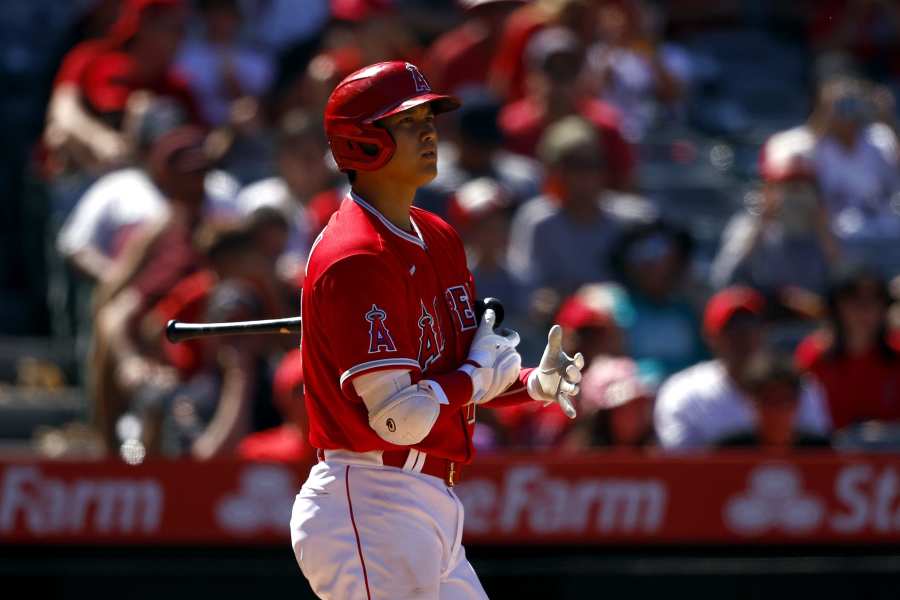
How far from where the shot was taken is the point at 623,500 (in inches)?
227

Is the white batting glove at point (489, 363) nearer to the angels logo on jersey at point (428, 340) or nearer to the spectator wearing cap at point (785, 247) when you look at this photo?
the angels logo on jersey at point (428, 340)

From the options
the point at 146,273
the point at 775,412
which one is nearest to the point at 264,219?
the point at 146,273

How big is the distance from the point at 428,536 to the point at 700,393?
115 inches

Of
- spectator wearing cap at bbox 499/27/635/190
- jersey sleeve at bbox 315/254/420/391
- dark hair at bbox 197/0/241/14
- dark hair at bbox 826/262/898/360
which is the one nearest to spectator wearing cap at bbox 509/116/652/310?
spectator wearing cap at bbox 499/27/635/190

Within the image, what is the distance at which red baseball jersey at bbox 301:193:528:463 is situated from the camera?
3.54m

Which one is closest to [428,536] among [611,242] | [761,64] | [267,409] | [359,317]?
[359,317]

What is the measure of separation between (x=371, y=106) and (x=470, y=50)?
5.17 m

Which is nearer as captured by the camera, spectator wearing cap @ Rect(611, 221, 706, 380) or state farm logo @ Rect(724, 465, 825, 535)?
state farm logo @ Rect(724, 465, 825, 535)

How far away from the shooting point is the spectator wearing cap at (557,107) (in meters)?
8.00

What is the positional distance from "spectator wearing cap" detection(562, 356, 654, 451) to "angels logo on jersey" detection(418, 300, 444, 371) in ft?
8.43

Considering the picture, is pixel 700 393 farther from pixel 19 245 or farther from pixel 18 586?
pixel 19 245

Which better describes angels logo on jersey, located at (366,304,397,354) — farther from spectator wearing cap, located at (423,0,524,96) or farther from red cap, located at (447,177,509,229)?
spectator wearing cap, located at (423,0,524,96)

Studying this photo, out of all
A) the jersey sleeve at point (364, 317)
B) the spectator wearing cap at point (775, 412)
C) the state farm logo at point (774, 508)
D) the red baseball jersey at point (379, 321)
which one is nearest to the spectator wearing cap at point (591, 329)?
the spectator wearing cap at point (775, 412)

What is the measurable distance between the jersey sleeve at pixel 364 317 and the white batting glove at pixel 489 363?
0.15 metres
